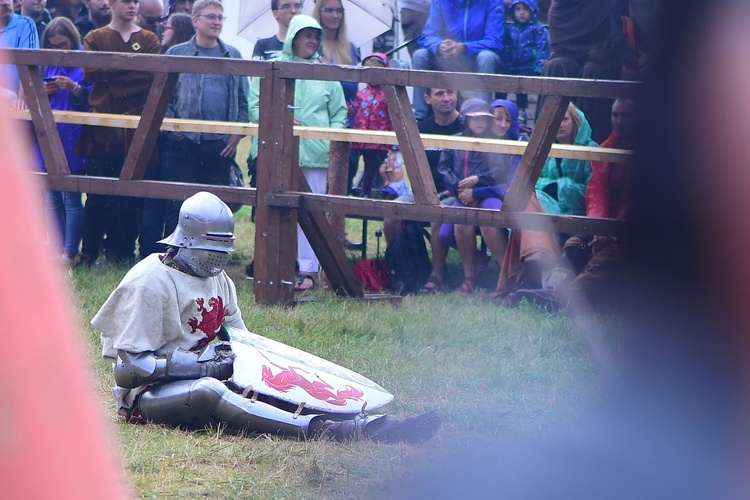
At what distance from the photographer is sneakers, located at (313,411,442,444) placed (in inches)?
168

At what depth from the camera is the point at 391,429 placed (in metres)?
4.27

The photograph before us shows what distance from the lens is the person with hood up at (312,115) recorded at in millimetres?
7570

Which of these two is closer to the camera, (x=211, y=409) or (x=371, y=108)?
(x=211, y=409)

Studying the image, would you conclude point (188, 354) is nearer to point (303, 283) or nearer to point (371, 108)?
point (303, 283)

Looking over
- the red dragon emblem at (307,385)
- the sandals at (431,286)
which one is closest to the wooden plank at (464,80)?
the sandals at (431,286)

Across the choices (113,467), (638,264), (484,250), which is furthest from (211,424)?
(484,250)

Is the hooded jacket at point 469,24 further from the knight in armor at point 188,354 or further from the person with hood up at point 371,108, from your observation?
the knight in armor at point 188,354

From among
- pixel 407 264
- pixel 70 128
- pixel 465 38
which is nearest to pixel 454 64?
pixel 465 38

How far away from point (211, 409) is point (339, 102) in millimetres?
4015

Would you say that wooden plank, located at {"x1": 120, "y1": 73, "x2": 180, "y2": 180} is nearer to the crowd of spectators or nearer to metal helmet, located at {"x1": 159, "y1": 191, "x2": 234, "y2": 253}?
the crowd of spectators

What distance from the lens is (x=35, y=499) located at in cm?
102

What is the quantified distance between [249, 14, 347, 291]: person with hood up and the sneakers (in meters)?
3.28

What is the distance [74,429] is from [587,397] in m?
4.19

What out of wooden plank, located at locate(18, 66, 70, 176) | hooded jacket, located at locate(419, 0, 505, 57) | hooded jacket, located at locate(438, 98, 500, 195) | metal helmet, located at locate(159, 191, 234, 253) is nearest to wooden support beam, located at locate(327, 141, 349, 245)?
hooded jacket, located at locate(438, 98, 500, 195)
